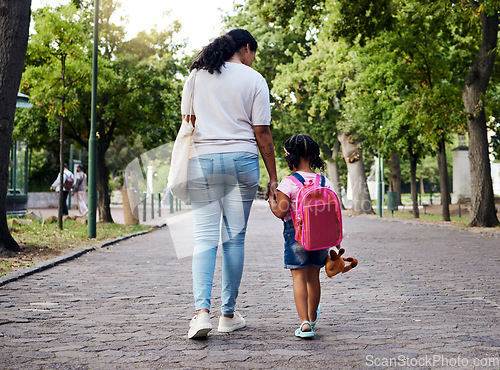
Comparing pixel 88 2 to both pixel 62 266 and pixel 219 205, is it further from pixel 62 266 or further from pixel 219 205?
pixel 219 205

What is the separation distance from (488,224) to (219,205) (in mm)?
15246

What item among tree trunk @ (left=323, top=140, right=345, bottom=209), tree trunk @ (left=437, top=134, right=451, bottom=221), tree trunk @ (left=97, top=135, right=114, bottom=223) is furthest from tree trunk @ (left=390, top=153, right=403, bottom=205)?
tree trunk @ (left=97, top=135, right=114, bottom=223)

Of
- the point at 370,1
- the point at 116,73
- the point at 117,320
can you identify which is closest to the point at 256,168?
the point at 117,320

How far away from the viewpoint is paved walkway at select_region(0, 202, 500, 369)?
3912 millimetres

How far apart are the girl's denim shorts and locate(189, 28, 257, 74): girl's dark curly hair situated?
126cm

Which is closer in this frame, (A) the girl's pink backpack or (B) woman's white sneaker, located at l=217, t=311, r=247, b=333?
(A) the girl's pink backpack

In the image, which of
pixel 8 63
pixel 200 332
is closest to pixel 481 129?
pixel 8 63

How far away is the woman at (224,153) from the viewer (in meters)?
4.45

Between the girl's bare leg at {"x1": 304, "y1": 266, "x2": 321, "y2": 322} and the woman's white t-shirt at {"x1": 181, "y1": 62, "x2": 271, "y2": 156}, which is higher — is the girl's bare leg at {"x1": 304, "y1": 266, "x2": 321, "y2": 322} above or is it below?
below

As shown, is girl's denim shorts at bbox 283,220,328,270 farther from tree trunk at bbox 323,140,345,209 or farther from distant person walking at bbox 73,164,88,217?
tree trunk at bbox 323,140,345,209

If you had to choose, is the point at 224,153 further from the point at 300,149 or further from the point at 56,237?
the point at 56,237

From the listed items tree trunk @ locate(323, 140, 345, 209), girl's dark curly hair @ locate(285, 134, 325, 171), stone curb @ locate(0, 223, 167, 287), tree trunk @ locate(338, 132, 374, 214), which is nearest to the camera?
girl's dark curly hair @ locate(285, 134, 325, 171)

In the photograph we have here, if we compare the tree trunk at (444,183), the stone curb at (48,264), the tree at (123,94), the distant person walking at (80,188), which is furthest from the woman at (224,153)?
the tree trunk at (444,183)

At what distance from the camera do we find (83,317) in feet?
17.4
